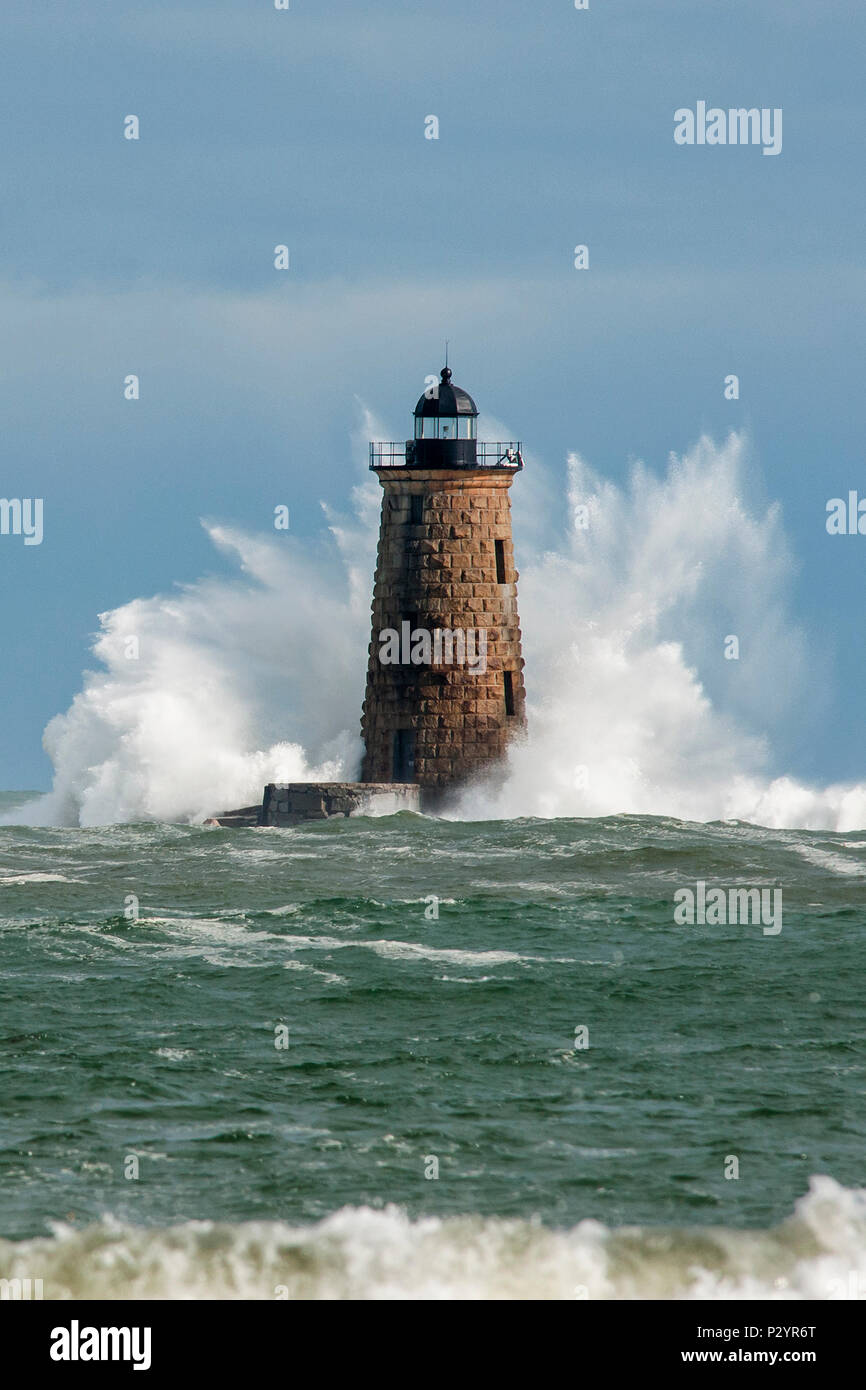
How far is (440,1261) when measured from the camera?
629 inches

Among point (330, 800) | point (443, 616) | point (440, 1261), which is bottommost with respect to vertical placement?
point (440, 1261)

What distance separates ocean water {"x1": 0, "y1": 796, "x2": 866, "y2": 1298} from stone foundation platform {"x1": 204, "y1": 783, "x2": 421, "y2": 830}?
1452cm

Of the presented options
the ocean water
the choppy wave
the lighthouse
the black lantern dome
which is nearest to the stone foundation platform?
the lighthouse

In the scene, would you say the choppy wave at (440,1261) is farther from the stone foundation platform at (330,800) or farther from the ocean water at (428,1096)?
the stone foundation platform at (330,800)

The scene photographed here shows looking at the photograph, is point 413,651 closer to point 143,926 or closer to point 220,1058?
point 143,926

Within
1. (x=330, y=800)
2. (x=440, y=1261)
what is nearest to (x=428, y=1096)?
(x=440, y=1261)

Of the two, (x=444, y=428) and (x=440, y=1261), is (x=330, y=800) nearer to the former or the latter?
(x=444, y=428)

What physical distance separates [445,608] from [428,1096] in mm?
32390

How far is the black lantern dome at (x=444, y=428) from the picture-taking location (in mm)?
52469

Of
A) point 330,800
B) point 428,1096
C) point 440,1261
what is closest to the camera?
point 440,1261

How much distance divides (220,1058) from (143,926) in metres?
9.69

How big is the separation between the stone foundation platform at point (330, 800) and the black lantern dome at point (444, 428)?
27.6 feet
